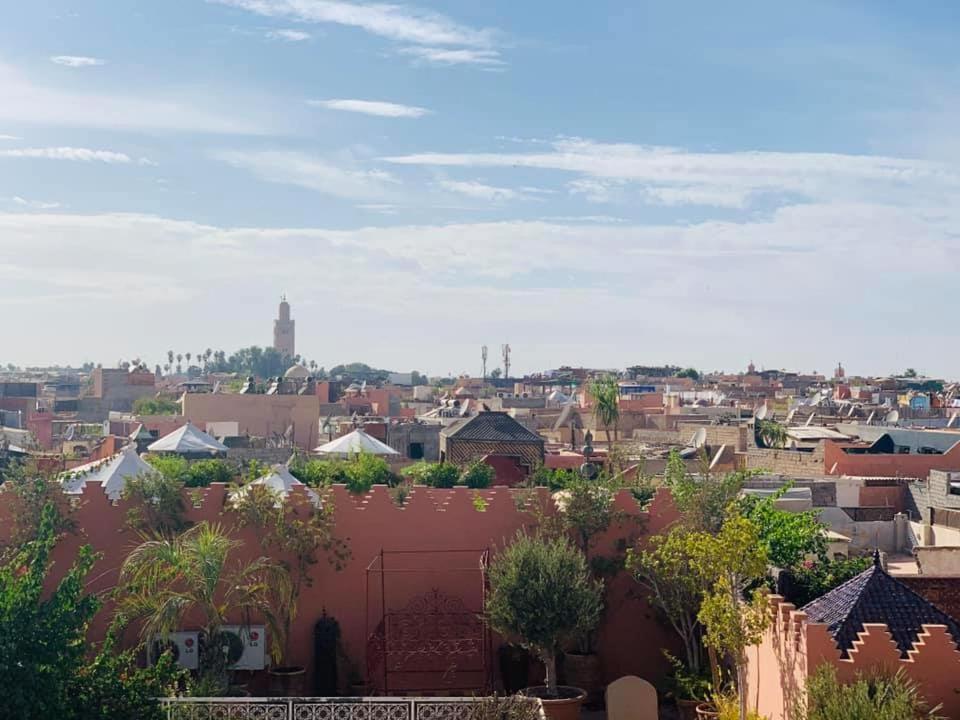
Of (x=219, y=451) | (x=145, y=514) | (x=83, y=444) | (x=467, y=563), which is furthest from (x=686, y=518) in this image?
(x=83, y=444)

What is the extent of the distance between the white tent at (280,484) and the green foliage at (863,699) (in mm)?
8634

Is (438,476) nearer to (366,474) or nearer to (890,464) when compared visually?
(366,474)

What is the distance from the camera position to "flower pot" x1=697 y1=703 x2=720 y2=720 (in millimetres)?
15715

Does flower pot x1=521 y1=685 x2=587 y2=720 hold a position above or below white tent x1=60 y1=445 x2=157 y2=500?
below

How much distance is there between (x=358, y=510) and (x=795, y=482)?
54.4 feet

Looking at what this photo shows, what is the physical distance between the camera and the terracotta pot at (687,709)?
55.1ft

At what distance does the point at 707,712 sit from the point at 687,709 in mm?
1093

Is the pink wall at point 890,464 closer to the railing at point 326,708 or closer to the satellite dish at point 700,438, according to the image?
the satellite dish at point 700,438

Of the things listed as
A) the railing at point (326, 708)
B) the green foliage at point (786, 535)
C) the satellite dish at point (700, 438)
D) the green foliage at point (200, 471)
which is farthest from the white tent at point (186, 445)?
the railing at point (326, 708)

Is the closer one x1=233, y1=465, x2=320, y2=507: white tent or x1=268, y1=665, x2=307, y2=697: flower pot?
x1=268, y1=665, x2=307, y2=697: flower pot

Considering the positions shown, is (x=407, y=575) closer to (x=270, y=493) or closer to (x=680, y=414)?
(x=270, y=493)

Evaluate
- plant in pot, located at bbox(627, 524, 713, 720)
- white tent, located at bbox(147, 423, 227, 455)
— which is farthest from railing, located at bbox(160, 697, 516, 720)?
white tent, located at bbox(147, 423, 227, 455)

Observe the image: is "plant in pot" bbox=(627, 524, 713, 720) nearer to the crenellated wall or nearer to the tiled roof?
the crenellated wall

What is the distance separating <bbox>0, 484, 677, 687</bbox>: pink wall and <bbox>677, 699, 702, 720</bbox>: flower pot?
1.61 meters
